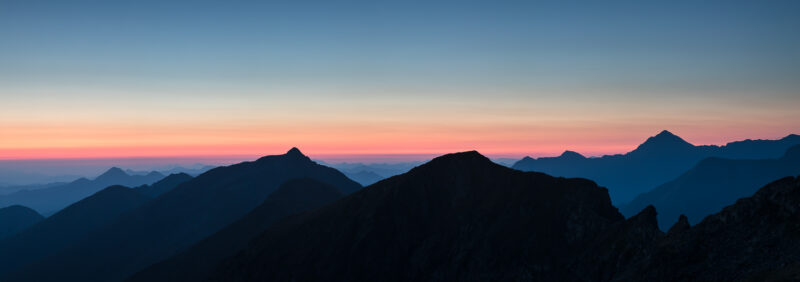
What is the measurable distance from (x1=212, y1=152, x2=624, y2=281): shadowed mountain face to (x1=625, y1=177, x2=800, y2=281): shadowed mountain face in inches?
1026

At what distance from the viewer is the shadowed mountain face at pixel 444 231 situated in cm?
10431

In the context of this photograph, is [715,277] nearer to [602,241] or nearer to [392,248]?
[602,241]

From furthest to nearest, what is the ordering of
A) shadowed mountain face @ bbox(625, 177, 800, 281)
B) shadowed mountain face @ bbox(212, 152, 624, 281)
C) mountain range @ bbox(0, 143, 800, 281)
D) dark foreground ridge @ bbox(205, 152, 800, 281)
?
shadowed mountain face @ bbox(212, 152, 624, 281) → dark foreground ridge @ bbox(205, 152, 800, 281) → mountain range @ bbox(0, 143, 800, 281) → shadowed mountain face @ bbox(625, 177, 800, 281)

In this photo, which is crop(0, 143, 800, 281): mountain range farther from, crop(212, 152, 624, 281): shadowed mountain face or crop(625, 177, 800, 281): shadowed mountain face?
crop(212, 152, 624, 281): shadowed mountain face

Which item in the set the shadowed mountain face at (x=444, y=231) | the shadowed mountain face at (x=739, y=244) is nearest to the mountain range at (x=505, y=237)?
the shadowed mountain face at (x=739, y=244)

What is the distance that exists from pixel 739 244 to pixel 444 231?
230 ft

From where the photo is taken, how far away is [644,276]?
7025cm

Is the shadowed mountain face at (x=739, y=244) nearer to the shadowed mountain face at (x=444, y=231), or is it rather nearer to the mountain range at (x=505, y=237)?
the mountain range at (x=505, y=237)

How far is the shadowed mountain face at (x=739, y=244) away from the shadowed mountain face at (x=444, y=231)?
A: 2607cm

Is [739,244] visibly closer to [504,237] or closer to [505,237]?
[505,237]

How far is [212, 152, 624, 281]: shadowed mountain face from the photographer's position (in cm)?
10431

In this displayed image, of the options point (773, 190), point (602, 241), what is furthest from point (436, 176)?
point (773, 190)

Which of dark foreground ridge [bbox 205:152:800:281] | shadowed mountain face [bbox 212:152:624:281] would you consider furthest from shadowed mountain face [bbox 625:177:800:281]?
shadowed mountain face [bbox 212:152:624:281]

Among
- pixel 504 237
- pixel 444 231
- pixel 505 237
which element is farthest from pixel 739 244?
pixel 444 231
